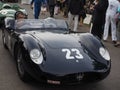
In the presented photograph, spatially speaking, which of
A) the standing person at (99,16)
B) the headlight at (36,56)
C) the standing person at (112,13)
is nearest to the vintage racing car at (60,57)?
the headlight at (36,56)

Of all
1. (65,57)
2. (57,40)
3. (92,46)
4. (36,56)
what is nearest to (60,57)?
(65,57)

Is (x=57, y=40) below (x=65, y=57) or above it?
above

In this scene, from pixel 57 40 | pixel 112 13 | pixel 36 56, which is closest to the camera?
pixel 36 56

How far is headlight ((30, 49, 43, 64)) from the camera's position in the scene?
187 inches

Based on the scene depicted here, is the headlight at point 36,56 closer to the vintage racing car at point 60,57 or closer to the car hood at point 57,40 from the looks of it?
the vintage racing car at point 60,57

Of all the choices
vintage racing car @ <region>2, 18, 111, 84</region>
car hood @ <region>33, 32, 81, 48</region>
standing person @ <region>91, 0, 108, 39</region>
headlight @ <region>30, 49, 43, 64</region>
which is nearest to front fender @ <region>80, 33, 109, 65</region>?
vintage racing car @ <region>2, 18, 111, 84</region>

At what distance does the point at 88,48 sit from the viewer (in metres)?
5.29

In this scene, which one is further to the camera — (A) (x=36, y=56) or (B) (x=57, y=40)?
(B) (x=57, y=40)

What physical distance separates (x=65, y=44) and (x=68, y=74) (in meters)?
0.94

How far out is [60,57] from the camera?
16.1 ft

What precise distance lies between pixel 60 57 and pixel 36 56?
0.41 meters

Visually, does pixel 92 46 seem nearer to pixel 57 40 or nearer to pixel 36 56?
pixel 57 40

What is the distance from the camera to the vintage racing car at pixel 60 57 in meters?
4.55

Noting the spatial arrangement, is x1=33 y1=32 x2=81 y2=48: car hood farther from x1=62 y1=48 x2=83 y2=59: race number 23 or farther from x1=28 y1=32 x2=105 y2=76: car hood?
x1=62 y1=48 x2=83 y2=59: race number 23
